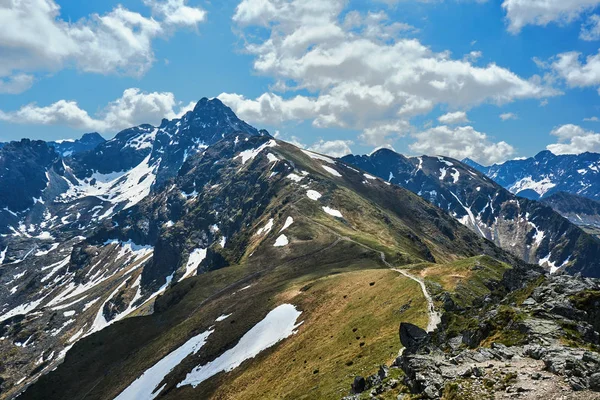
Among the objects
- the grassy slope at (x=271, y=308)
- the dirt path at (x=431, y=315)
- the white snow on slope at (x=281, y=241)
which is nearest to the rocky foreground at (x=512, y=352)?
the dirt path at (x=431, y=315)

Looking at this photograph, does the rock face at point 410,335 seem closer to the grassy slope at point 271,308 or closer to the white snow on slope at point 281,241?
the grassy slope at point 271,308

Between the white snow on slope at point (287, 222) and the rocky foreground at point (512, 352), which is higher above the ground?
the white snow on slope at point (287, 222)

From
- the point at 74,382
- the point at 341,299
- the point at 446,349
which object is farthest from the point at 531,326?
the point at 74,382

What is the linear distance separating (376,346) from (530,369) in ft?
79.0

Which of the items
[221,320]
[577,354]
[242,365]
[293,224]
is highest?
[293,224]

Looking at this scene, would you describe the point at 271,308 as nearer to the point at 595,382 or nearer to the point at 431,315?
the point at 431,315

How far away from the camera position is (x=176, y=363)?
8681 centimetres

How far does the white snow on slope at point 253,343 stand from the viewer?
2849 inches

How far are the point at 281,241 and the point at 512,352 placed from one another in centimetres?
14031

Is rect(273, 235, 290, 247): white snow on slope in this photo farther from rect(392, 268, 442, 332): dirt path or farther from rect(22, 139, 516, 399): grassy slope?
rect(392, 268, 442, 332): dirt path

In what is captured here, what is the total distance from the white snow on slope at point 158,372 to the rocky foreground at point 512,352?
59.1 meters

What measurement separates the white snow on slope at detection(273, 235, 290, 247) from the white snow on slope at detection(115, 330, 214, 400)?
7053cm

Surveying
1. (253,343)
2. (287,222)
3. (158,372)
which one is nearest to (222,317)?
(158,372)

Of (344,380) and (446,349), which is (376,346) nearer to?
(344,380)
